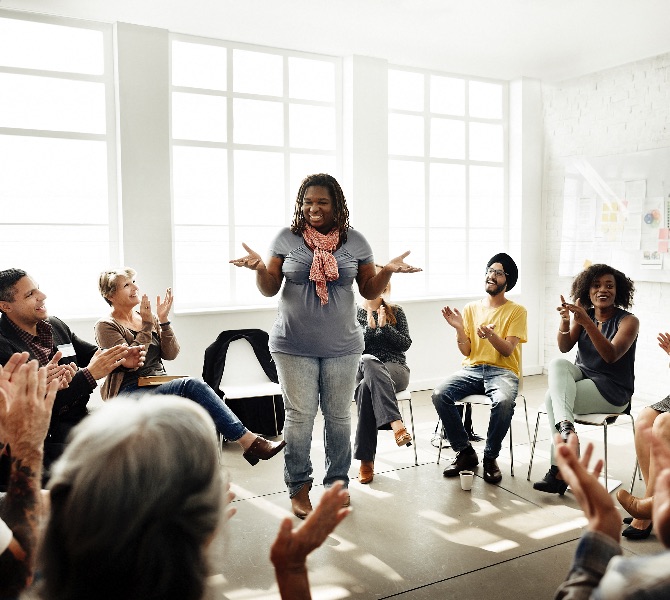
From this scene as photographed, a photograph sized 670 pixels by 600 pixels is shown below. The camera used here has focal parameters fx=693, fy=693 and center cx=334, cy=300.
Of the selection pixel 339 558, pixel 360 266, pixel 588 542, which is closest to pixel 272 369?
pixel 360 266

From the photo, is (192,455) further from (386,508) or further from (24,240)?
(24,240)

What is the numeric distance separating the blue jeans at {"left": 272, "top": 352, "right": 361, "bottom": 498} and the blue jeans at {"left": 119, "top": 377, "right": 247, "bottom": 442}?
268 millimetres

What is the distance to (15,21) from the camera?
4797 mm

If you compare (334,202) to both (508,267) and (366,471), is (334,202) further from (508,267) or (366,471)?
(366,471)

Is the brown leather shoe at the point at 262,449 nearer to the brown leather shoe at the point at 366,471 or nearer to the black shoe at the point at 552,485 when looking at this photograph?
the brown leather shoe at the point at 366,471

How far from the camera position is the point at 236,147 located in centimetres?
559

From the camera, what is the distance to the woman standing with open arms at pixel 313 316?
324cm

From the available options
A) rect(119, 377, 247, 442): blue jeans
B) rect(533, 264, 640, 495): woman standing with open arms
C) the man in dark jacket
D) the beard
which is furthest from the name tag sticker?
rect(533, 264, 640, 495): woman standing with open arms

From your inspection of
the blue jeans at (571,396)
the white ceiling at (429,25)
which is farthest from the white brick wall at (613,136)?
the blue jeans at (571,396)

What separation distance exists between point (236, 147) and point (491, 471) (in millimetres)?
3248

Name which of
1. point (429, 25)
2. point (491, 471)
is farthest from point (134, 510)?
point (429, 25)

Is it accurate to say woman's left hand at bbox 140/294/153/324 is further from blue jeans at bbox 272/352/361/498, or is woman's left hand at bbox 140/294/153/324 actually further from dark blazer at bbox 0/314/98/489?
blue jeans at bbox 272/352/361/498

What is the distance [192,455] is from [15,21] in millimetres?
4684

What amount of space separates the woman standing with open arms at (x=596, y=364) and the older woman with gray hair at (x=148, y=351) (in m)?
1.51
